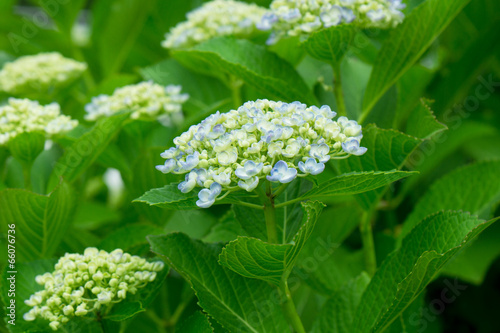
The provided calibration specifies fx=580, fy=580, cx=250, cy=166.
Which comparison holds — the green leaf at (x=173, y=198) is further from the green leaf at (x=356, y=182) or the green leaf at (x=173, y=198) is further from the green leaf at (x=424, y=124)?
the green leaf at (x=424, y=124)

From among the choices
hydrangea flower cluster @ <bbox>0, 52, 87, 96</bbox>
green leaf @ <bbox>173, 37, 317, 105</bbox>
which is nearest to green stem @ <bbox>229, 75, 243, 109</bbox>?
green leaf @ <bbox>173, 37, 317, 105</bbox>

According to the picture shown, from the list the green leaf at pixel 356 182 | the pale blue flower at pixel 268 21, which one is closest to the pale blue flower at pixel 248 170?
the green leaf at pixel 356 182

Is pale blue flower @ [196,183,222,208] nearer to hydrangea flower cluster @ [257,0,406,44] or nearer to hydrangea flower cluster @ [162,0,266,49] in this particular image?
hydrangea flower cluster @ [257,0,406,44]

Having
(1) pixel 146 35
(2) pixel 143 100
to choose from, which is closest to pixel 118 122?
(2) pixel 143 100

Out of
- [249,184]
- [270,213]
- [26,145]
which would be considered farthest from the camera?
[26,145]

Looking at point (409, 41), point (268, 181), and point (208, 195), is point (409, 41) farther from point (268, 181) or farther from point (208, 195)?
point (208, 195)

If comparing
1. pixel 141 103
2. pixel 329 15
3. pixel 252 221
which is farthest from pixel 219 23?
pixel 252 221
